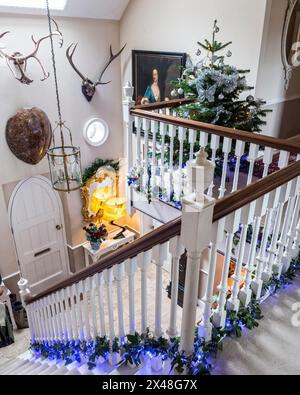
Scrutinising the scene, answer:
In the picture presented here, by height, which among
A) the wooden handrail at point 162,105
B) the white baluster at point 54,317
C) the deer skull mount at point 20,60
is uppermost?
the deer skull mount at point 20,60

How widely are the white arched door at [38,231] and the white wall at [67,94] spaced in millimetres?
163

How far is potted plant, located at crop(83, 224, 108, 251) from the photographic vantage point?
5.99 metres

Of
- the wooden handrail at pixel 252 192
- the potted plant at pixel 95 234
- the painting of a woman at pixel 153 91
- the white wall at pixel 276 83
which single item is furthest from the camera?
the potted plant at pixel 95 234

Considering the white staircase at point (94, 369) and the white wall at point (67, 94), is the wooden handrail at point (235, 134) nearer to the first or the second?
the white staircase at point (94, 369)

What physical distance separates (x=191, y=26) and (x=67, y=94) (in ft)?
7.07

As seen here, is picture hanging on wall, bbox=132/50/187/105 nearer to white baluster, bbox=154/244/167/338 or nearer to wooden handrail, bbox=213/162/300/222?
wooden handrail, bbox=213/162/300/222

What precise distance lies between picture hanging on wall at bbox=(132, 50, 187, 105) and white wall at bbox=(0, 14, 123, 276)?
0.50 meters

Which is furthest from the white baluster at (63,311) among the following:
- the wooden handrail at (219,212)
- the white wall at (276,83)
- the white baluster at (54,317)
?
the white wall at (276,83)

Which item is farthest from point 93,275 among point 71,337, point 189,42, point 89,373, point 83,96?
point 83,96

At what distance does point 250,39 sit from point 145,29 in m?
1.95

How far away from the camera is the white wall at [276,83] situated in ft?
13.1

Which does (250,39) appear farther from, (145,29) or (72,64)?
(72,64)

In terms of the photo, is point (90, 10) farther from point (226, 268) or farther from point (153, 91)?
point (226, 268)

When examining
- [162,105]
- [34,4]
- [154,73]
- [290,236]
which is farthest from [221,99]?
[34,4]
